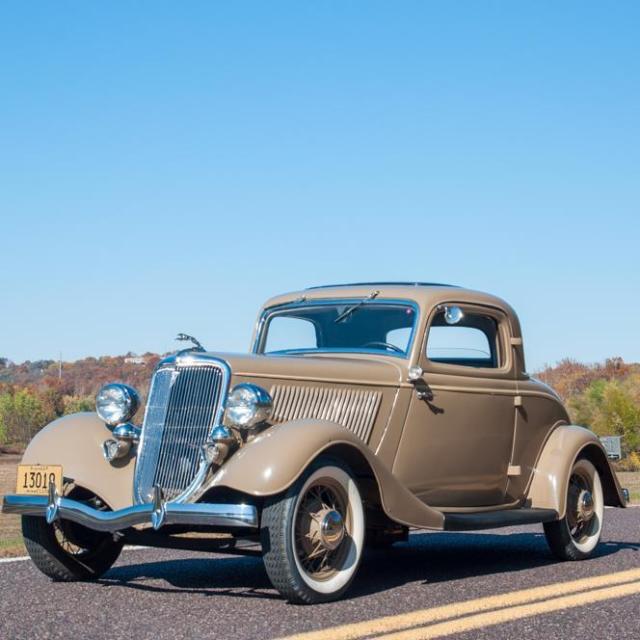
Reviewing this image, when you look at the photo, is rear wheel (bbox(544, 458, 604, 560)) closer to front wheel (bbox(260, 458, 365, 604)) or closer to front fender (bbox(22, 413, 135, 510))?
Answer: front wheel (bbox(260, 458, 365, 604))

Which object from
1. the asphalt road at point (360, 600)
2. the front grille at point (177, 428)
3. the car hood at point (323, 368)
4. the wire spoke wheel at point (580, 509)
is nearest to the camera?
the asphalt road at point (360, 600)

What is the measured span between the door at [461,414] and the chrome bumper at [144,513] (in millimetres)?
1635

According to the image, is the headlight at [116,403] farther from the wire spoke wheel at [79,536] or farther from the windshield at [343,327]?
the windshield at [343,327]

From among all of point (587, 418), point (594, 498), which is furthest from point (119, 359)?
point (594, 498)

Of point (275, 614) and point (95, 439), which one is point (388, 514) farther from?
point (95, 439)

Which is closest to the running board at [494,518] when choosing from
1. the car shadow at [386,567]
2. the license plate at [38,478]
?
the car shadow at [386,567]

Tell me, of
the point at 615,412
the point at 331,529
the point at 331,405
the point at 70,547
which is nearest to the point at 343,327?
the point at 331,405

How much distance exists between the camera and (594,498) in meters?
8.80

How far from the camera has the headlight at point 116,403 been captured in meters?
6.98

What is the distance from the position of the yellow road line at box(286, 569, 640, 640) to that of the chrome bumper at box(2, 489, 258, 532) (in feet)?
2.88

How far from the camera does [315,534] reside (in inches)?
247

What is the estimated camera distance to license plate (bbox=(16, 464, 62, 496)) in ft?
22.0

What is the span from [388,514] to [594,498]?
270 cm

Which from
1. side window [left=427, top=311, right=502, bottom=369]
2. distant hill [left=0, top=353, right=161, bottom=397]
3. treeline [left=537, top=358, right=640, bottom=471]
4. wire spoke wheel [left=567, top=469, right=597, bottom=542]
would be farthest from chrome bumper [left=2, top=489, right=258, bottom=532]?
distant hill [left=0, top=353, right=161, bottom=397]
